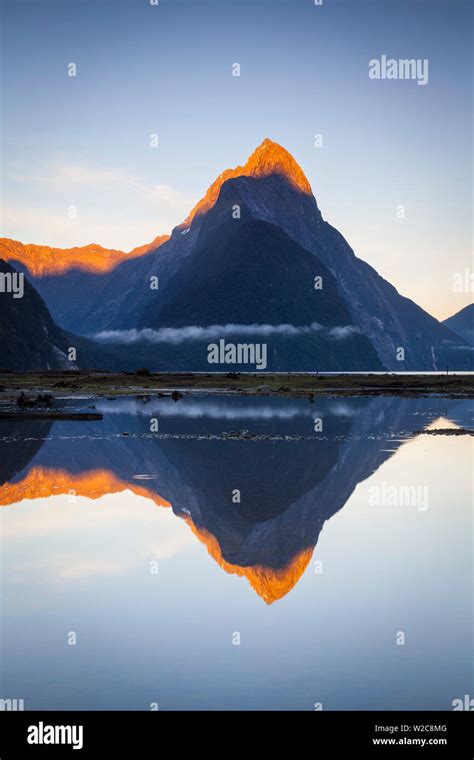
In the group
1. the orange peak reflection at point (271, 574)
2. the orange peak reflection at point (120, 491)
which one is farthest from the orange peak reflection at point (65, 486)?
the orange peak reflection at point (271, 574)

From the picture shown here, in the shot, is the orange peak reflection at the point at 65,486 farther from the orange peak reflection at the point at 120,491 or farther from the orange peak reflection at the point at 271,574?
the orange peak reflection at the point at 271,574

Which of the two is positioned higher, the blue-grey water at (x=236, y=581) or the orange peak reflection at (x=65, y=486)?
the orange peak reflection at (x=65, y=486)

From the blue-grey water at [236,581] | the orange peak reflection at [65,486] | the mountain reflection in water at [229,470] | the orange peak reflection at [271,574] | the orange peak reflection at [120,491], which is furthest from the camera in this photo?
the orange peak reflection at [65,486]

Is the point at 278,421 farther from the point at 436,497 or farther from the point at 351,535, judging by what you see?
the point at 351,535

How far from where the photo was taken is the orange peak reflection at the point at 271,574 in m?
17.0

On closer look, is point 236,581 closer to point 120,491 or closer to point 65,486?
point 120,491

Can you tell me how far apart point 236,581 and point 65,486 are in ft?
49.4

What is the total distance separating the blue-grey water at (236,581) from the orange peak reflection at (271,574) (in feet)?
0.21

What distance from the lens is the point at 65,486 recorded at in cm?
3114

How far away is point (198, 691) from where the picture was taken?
38.9 feet

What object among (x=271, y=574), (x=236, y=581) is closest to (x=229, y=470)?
(x=271, y=574)

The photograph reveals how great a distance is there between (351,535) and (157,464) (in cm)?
1654
